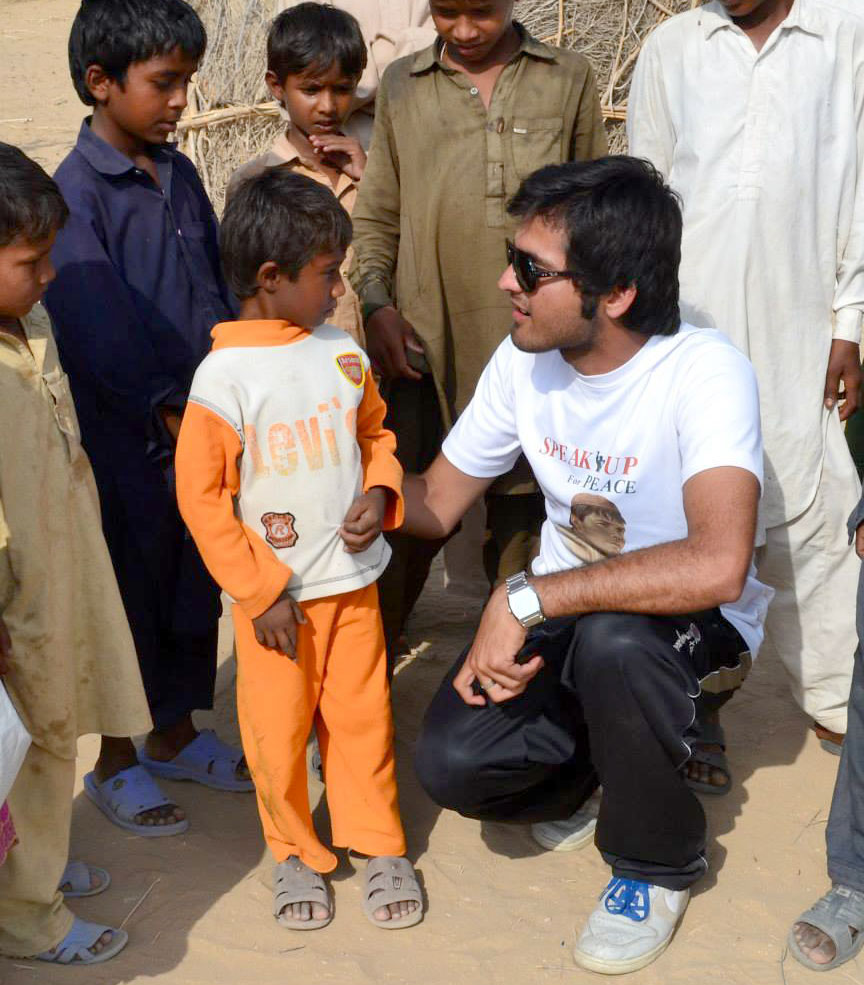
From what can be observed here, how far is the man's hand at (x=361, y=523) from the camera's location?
→ 2646 millimetres

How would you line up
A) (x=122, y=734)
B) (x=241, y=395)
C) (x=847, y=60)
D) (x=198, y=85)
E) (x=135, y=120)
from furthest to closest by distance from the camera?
(x=198, y=85) < (x=847, y=60) < (x=135, y=120) < (x=122, y=734) < (x=241, y=395)

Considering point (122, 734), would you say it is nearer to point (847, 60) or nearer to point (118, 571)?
point (118, 571)

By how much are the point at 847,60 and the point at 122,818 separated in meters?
2.79

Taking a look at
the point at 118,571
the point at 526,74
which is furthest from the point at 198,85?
the point at 118,571

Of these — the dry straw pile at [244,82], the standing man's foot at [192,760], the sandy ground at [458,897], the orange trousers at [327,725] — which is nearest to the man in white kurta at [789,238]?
the sandy ground at [458,897]

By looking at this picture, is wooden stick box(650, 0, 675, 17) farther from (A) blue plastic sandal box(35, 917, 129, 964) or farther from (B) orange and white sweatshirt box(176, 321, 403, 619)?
(A) blue plastic sandal box(35, 917, 129, 964)

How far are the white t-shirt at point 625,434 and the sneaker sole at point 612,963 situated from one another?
796 millimetres

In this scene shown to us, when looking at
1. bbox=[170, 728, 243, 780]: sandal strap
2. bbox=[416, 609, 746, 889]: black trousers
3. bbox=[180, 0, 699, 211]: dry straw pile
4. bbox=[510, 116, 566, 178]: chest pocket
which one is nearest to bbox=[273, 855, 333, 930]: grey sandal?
bbox=[416, 609, 746, 889]: black trousers

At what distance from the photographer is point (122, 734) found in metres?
2.72

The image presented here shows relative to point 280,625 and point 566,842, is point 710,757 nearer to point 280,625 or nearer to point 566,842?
point 566,842

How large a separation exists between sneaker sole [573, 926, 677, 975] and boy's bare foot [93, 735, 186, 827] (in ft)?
3.70

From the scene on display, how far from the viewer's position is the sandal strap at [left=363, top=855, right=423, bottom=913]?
274 cm

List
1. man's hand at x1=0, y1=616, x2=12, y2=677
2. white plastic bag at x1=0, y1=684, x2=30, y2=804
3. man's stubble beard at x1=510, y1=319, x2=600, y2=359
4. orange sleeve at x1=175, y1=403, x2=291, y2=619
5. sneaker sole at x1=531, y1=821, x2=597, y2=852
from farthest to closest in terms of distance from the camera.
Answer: sneaker sole at x1=531, y1=821, x2=597, y2=852 → man's stubble beard at x1=510, y1=319, x2=600, y2=359 → orange sleeve at x1=175, y1=403, x2=291, y2=619 → man's hand at x1=0, y1=616, x2=12, y2=677 → white plastic bag at x1=0, y1=684, x2=30, y2=804

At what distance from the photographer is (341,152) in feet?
11.5
